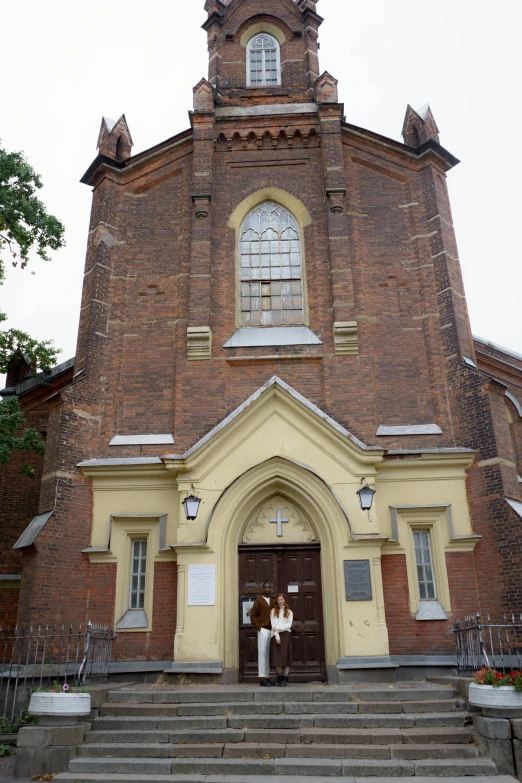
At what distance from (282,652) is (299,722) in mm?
2159

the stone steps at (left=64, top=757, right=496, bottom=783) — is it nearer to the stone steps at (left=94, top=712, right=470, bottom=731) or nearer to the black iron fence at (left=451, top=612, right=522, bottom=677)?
the stone steps at (left=94, top=712, right=470, bottom=731)

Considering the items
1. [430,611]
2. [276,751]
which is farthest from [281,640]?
[430,611]

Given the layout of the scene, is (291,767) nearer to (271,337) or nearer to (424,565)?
(424,565)

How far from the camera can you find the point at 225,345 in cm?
1481

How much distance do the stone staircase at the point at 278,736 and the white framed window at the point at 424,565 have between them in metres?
2.64

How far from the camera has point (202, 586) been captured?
40.4ft

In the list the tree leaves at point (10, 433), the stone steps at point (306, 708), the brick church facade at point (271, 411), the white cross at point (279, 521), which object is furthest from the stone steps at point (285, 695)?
the tree leaves at point (10, 433)

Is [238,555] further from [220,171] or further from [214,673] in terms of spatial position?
[220,171]

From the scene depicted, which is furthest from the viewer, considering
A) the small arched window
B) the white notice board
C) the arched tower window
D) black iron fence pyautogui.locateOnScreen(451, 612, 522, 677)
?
the small arched window

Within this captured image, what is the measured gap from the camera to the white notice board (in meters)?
12.2

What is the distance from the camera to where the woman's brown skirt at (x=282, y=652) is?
11321 mm

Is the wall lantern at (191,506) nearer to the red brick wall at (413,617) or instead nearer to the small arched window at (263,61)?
the red brick wall at (413,617)

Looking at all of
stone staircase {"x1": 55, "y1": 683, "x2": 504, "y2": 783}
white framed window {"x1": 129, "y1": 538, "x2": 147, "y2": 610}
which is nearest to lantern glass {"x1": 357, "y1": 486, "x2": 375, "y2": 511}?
stone staircase {"x1": 55, "y1": 683, "x2": 504, "y2": 783}

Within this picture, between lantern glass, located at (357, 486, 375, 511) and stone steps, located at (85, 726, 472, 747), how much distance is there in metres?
4.23
